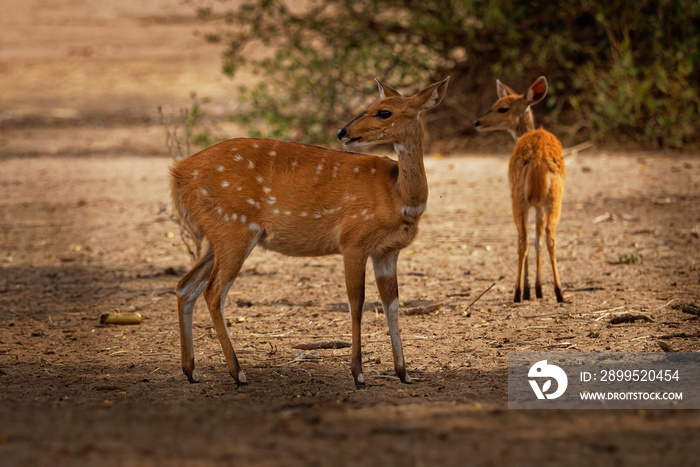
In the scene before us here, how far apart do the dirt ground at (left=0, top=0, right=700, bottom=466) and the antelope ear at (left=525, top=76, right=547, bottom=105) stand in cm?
157

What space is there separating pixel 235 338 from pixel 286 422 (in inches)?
93.1

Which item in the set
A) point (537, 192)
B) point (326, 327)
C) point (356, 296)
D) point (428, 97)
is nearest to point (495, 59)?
point (537, 192)

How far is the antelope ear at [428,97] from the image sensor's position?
5.59 meters

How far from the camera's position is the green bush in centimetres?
1280

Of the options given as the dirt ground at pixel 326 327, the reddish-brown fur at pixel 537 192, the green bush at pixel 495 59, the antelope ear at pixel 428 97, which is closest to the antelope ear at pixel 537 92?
the reddish-brown fur at pixel 537 192

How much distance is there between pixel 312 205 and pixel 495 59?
32.1 feet

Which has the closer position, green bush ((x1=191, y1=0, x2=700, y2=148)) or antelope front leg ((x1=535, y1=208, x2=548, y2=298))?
antelope front leg ((x1=535, y1=208, x2=548, y2=298))

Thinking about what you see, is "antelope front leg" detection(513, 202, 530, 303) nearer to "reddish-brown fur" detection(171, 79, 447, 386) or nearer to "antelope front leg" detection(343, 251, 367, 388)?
"reddish-brown fur" detection(171, 79, 447, 386)

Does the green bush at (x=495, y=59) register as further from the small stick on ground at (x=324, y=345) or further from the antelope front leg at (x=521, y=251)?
the small stick on ground at (x=324, y=345)

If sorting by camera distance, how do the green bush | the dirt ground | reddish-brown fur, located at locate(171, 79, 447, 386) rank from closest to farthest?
the dirt ground
reddish-brown fur, located at locate(171, 79, 447, 386)
the green bush

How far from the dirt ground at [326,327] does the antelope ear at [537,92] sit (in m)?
1.57

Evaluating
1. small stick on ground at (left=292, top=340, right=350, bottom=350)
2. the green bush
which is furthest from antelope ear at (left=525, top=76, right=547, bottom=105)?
the green bush

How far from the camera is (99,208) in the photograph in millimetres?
11195

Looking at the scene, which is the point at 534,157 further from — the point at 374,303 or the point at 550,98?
the point at 550,98
